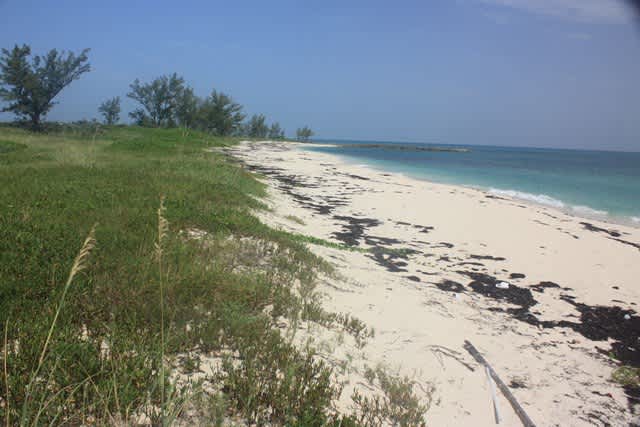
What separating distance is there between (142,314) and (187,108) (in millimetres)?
74223

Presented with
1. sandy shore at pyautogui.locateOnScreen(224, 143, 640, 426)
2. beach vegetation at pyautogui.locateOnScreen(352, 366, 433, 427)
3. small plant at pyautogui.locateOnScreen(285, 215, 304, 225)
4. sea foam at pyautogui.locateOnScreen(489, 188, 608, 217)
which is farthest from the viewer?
sea foam at pyautogui.locateOnScreen(489, 188, 608, 217)

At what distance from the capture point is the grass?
2281 mm

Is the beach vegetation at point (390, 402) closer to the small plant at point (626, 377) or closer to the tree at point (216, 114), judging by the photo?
the small plant at point (626, 377)

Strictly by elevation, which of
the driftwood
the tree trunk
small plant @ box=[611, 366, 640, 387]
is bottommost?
small plant @ box=[611, 366, 640, 387]

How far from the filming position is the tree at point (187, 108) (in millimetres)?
67938

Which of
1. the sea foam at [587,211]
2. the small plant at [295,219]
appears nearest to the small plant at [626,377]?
the small plant at [295,219]

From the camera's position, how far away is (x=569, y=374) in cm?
479

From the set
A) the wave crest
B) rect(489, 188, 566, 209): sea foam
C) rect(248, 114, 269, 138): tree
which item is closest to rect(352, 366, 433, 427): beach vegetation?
the wave crest

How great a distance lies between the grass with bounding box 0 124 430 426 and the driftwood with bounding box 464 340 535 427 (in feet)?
5.29

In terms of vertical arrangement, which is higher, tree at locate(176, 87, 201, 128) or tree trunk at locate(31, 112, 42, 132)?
tree at locate(176, 87, 201, 128)

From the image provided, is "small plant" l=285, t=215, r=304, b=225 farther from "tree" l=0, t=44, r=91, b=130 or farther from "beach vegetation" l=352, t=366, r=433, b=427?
"tree" l=0, t=44, r=91, b=130

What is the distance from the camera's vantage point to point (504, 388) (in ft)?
13.3

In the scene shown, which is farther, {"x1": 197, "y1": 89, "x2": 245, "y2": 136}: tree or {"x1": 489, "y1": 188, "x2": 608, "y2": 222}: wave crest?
{"x1": 197, "y1": 89, "x2": 245, "y2": 136}: tree

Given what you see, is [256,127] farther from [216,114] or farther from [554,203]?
[554,203]
